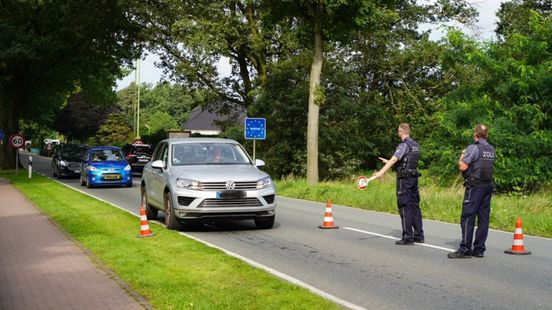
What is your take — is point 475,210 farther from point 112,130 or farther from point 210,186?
point 112,130

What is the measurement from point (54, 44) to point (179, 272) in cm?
3338

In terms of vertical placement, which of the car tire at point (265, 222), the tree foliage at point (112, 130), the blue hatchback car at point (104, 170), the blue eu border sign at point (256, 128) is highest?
the tree foliage at point (112, 130)

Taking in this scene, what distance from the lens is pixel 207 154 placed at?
13.1 metres

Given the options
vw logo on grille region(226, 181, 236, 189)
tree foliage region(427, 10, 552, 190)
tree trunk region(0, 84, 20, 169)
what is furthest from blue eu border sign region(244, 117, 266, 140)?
tree trunk region(0, 84, 20, 169)

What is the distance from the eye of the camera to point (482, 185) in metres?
8.95

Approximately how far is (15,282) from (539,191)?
17.0 m

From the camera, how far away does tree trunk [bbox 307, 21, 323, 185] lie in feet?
77.7

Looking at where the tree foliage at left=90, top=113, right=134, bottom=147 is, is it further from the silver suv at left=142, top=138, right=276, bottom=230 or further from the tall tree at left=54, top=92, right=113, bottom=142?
the silver suv at left=142, top=138, right=276, bottom=230

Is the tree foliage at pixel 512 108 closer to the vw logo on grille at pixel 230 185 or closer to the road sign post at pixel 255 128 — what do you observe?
the road sign post at pixel 255 128

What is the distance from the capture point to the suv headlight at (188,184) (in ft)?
38.2

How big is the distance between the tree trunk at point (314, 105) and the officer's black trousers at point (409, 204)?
13.6m

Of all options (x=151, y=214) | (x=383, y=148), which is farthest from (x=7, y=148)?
(x=151, y=214)

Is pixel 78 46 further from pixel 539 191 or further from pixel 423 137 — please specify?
pixel 539 191

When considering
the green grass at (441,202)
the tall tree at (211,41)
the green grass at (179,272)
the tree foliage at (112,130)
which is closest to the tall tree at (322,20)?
the green grass at (441,202)
